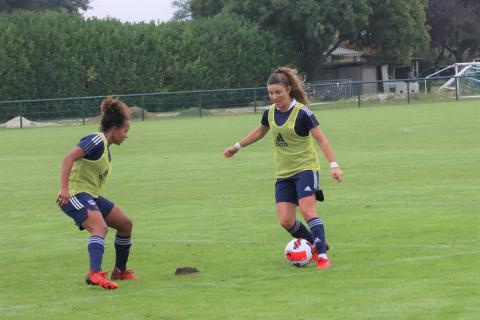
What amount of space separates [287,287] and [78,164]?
216cm

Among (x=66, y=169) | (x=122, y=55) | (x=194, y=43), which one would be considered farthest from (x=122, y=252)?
(x=194, y=43)

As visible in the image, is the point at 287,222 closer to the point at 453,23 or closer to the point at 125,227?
the point at 125,227

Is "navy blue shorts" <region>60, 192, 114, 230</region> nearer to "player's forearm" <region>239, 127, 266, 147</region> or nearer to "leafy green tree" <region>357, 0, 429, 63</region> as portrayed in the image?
"player's forearm" <region>239, 127, 266, 147</region>

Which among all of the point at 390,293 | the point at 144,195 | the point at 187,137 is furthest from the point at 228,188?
the point at 187,137

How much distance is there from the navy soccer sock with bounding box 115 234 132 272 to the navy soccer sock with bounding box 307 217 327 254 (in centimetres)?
175

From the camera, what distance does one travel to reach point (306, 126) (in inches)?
400

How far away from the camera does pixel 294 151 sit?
1023 centimetres

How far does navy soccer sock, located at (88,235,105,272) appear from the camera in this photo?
9141 millimetres

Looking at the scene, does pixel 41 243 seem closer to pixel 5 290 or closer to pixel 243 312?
pixel 5 290

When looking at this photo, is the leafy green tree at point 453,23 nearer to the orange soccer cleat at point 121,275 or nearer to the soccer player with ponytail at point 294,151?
the soccer player with ponytail at point 294,151

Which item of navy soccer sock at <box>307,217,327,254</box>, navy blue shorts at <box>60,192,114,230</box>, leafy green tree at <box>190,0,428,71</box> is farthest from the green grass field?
leafy green tree at <box>190,0,428,71</box>

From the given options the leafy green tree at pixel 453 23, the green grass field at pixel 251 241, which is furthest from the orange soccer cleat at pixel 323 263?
the leafy green tree at pixel 453 23

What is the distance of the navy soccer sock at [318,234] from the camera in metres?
9.89

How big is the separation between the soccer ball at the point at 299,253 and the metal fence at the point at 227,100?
3791 cm
